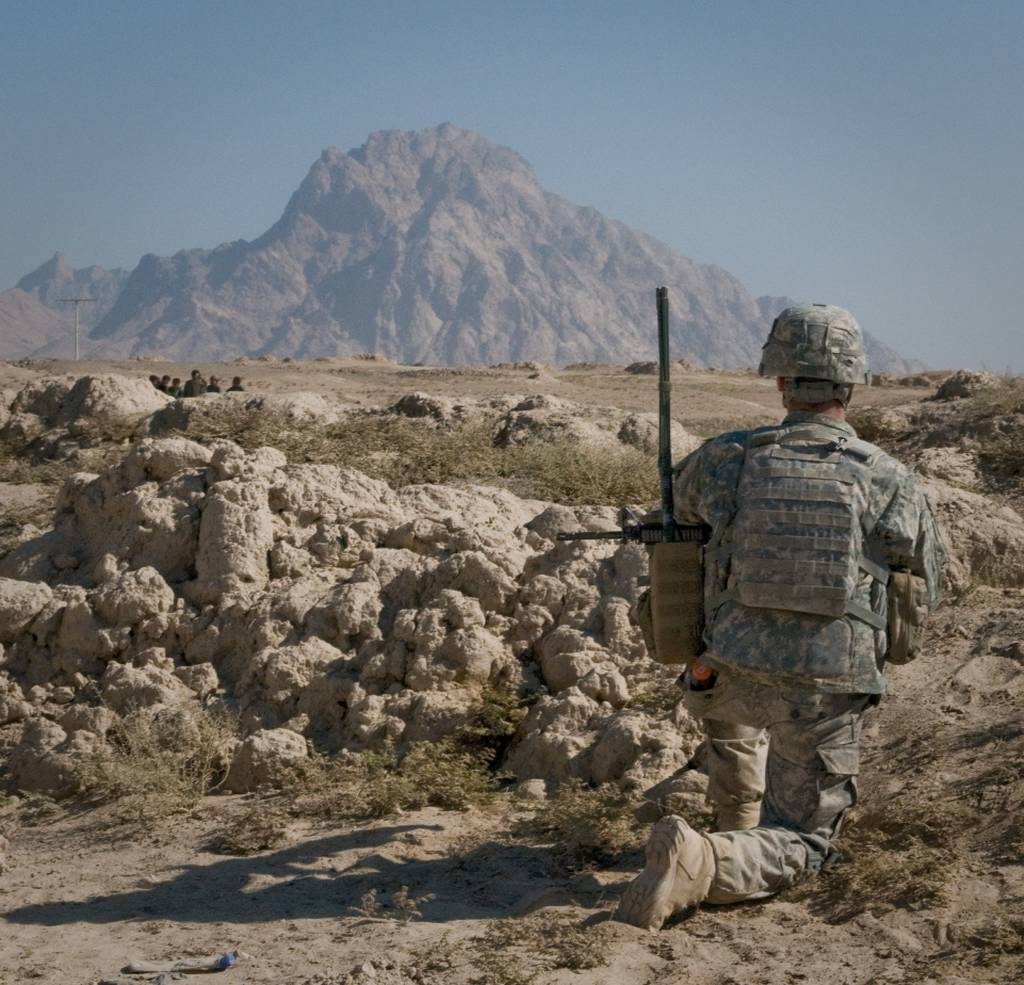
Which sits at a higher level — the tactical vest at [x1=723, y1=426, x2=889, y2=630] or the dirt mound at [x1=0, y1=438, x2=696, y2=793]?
the tactical vest at [x1=723, y1=426, x2=889, y2=630]

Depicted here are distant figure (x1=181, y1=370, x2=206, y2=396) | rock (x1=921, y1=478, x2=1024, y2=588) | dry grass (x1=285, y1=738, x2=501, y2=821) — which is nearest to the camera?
dry grass (x1=285, y1=738, x2=501, y2=821)

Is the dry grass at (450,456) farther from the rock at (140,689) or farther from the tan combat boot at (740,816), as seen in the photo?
the tan combat boot at (740,816)

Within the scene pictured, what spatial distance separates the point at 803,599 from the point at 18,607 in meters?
4.49

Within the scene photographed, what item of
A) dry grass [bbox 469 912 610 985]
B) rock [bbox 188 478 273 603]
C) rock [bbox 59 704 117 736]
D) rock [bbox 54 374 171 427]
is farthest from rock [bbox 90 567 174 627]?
rock [bbox 54 374 171 427]

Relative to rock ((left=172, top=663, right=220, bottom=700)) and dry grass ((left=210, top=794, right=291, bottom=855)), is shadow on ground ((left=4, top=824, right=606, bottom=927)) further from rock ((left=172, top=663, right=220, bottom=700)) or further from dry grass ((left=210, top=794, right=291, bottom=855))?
rock ((left=172, top=663, right=220, bottom=700))

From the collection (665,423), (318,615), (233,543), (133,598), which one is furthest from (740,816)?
(133,598)

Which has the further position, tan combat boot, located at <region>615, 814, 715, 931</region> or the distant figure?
the distant figure

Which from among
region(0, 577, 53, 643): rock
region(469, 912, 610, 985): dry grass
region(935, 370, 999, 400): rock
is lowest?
region(469, 912, 610, 985): dry grass

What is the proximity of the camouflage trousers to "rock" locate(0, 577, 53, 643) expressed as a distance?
413 cm

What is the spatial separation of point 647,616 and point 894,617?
2.72 ft

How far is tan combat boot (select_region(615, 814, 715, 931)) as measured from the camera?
4141 mm

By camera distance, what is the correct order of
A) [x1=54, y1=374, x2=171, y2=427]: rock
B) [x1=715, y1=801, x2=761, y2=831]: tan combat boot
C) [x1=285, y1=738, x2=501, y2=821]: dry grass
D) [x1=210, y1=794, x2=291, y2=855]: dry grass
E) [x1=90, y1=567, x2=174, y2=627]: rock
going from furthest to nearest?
[x1=54, y1=374, x2=171, y2=427]: rock < [x1=90, y1=567, x2=174, y2=627]: rock < [x1=285, y1=738, x2=501, y2=821]: dry grass < [x1=210, y1=794, x2=291, y2=855]: dry grass < [x1=715, y1=801, x2=761, y2=831]: tan combat boot

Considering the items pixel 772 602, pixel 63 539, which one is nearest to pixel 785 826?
pixel 772 602

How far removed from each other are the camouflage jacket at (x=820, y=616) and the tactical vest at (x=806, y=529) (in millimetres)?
21
